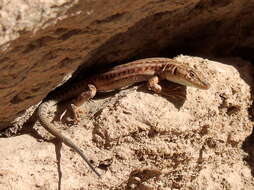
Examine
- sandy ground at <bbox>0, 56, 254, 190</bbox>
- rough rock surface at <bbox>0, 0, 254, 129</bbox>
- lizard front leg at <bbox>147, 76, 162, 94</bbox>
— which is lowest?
sandy ground at <bbox>0, 56, 254, 190</bbox>

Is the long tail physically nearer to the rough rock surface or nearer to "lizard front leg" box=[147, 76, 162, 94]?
the rough rock surface

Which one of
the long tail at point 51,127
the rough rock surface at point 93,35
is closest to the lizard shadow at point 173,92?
the rough rock surface at point 93,35

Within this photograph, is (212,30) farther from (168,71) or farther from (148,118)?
(148,118)

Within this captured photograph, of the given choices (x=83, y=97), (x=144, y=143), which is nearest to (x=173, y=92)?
(x=144, y=143)

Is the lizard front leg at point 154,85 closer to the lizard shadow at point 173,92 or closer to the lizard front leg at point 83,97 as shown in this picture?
the lizard shadow at point 173,92

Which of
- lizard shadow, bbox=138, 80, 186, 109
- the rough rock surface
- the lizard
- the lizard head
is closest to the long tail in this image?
the lizard

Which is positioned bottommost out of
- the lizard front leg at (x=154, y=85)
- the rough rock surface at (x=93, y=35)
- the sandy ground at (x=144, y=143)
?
the sandy ground at (x=144, y=143)
